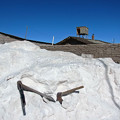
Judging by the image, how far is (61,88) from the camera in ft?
9.14

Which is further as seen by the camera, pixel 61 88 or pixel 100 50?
pixel 100 50

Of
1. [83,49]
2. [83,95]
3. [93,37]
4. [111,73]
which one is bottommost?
[83,95]

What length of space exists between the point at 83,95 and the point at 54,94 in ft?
1.79

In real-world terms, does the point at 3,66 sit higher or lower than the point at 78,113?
higher

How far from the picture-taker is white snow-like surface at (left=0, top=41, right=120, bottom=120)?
240cm

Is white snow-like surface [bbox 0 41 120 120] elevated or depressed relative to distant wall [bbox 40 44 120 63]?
depressed

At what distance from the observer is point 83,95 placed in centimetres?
276

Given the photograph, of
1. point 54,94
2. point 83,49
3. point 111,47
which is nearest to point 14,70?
point 54,94

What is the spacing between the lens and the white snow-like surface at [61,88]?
7.87 ft

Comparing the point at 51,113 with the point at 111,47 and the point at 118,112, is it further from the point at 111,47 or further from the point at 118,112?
the point at 111,47

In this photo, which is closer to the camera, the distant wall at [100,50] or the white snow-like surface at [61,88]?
the white snow-like surface at [61,88]

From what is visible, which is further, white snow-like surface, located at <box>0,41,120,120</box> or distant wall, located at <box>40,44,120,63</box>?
distant wall, located at <box>40,44,120,63</box>

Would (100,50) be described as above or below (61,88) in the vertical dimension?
above

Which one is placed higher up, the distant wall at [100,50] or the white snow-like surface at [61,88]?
the distant wall at [100,50]
